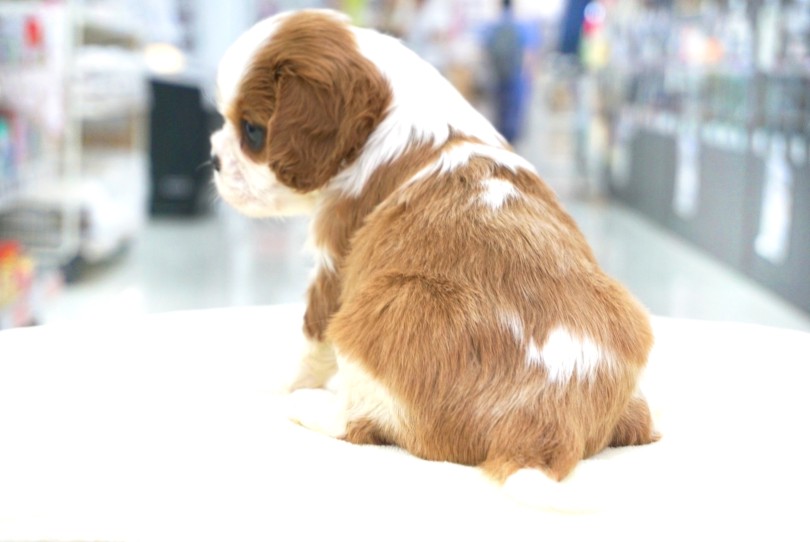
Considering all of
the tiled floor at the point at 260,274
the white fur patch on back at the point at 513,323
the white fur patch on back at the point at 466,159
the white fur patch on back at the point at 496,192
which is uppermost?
the white fur patch on back at the point at 466,159

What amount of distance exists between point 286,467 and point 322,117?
0.50 metres

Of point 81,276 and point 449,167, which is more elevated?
point 449,167

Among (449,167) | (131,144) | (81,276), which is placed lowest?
(81,276)

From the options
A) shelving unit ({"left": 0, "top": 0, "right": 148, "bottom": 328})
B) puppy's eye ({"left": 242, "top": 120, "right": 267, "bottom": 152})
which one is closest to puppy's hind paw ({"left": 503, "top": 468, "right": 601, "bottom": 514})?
puppy's eye ({"left": 242, "top": 120, "right": 267, "bottom": 152})

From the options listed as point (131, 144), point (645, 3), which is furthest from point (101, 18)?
point (645, 3)

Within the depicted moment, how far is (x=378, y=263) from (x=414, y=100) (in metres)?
0.28

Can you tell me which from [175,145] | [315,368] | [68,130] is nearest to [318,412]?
[315,368]

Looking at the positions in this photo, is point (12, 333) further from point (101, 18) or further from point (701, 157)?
point (701, 157)

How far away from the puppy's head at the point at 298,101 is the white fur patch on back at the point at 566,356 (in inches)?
16.9

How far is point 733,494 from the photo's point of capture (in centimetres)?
112

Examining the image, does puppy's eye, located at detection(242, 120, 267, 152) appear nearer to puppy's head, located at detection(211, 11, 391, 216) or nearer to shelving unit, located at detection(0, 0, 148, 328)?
puppy's head, located at detection(211, 11, 391, 216)

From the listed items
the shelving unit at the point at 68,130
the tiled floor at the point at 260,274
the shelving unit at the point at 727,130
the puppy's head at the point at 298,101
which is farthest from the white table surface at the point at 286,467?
the shelving unit at the point at 727,130

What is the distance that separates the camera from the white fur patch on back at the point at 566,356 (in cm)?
113

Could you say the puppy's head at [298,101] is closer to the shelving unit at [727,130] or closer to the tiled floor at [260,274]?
the tiled floor at [260,274]
